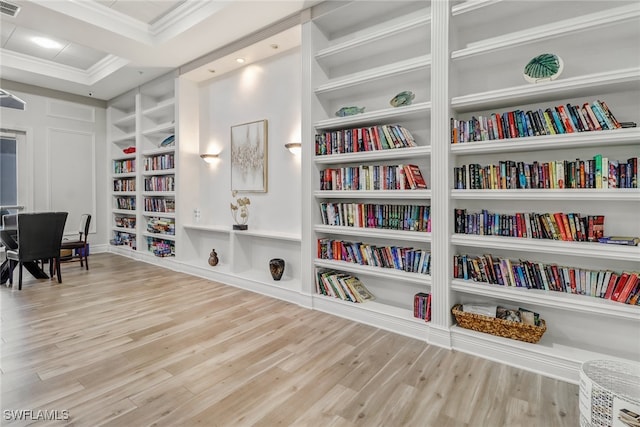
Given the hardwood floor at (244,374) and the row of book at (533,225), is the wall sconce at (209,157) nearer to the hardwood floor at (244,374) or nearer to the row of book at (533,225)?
the hardwood floor at (244,374)

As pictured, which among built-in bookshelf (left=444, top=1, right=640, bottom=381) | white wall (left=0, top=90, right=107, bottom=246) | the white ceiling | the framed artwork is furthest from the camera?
white wall (left=0, top=90, right=107, bottom=246)

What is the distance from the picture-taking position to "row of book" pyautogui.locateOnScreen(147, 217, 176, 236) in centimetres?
520

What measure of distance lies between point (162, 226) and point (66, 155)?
266 cm

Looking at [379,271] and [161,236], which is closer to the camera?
[379,271]

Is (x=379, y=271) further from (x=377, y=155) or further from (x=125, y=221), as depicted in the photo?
(x=125, y=221)

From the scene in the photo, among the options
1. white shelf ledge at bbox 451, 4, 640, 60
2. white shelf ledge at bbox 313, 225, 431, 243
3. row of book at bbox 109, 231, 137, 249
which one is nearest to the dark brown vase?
white shelf ledge at bbox 313, 225, 431, 243

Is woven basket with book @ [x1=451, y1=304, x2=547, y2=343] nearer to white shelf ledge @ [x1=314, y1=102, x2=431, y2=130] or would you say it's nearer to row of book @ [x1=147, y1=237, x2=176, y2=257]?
white shelf ledge @ [x1=314, y1=102, x2=431, y2=130]

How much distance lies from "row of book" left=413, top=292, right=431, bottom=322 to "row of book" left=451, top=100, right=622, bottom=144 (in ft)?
4.10

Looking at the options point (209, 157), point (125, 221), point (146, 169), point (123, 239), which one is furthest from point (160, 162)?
point (123, 239)

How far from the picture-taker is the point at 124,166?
6.30m

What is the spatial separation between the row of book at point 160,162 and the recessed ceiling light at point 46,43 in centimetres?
191

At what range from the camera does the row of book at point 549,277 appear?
2.00 meters

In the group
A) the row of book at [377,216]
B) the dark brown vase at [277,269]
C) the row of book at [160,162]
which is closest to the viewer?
the row of book at [377,216]

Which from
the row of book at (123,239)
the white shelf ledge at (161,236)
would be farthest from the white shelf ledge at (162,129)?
the row of book at (123,239)
